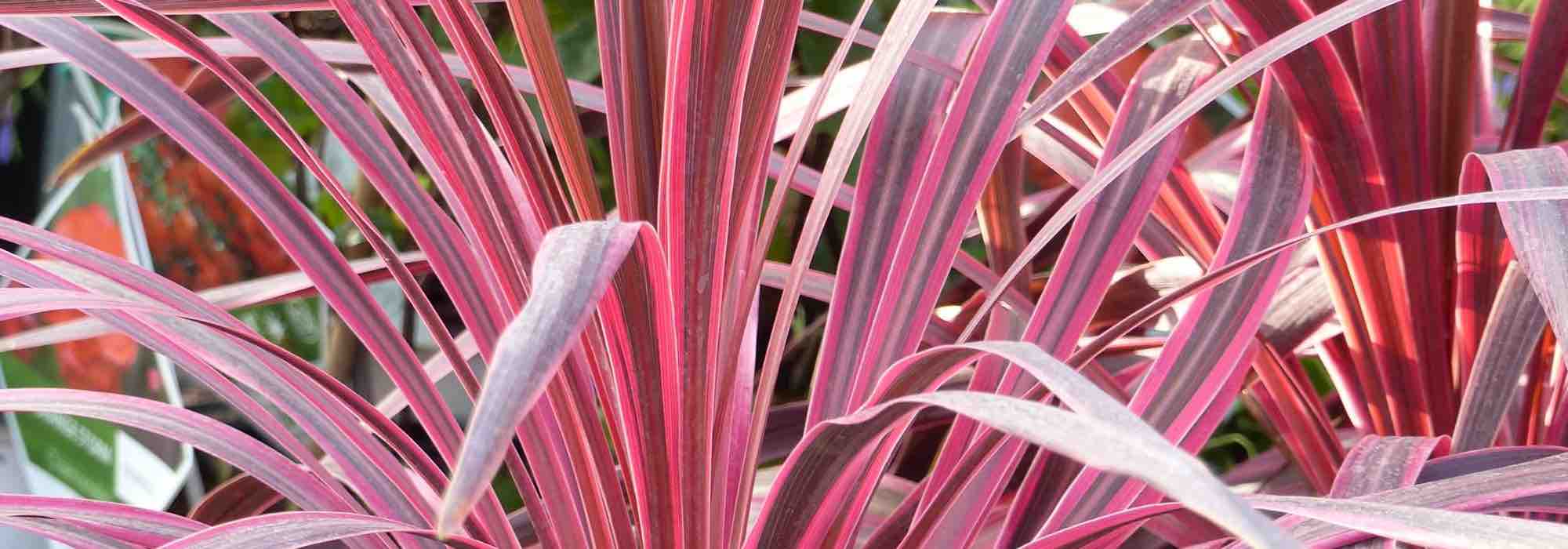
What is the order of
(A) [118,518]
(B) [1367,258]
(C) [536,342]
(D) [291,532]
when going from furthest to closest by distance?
(B) [1367,258]
(A) [118,518]
(D) [291,532]
(C) [536,342]

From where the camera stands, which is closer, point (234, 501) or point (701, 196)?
point (701, 196)

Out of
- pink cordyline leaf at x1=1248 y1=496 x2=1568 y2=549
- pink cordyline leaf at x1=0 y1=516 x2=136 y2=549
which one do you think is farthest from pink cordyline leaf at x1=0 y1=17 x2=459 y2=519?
pink cordyline leaf at x1=1248 y1=496 x2=1568 y2=549

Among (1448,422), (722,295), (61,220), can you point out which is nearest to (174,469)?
(61,220)

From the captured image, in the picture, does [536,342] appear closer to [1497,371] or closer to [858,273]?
[858,273]

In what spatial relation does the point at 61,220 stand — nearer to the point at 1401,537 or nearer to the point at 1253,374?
the point at 1253,374

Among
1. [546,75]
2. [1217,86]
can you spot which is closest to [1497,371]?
[1217,86]

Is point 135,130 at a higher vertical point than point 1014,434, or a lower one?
higher

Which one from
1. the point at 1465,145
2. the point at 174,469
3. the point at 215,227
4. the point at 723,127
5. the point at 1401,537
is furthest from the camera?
the point at 215,227
